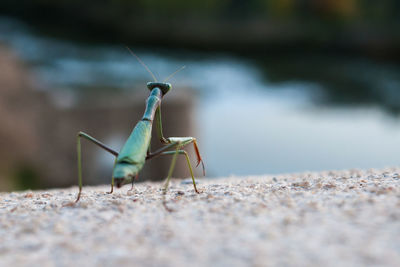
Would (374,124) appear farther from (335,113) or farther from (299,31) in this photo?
(299,31)

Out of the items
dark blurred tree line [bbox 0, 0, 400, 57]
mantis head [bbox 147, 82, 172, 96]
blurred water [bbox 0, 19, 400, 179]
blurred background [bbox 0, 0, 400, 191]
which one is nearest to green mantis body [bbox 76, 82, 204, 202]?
mantis head [bbox 147, 82, 172, 96]

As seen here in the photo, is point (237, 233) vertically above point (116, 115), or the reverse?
point (116, 115)

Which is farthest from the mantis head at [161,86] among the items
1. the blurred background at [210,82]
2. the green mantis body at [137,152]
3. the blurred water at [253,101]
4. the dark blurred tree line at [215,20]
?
the dark blurred tree line at [215,20]

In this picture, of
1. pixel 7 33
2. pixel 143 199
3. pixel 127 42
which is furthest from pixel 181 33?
pixel 143 199

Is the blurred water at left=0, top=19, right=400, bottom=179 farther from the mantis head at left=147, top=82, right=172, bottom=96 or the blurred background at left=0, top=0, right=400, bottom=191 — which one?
the mantis head at left=147, top=82, right=172, bottom=96

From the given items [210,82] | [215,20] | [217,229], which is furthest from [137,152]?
[215,20]

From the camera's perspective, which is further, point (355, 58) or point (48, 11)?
point (48, 11)
